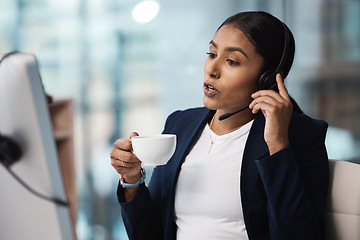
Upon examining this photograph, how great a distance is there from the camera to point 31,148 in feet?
1.90

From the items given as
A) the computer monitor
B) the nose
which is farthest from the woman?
the computer monitor

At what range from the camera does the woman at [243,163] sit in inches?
37.4

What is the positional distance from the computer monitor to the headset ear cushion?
2.04 ft

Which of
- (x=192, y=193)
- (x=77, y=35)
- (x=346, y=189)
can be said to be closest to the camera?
(x=346, y=189)

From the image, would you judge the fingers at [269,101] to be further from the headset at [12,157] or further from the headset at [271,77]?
the headset at [12,157]

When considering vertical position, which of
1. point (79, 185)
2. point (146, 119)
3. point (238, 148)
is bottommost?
point (79, 185)

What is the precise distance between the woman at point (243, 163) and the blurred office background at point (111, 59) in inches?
69.1

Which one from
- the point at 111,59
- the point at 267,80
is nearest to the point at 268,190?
the point at 267,80

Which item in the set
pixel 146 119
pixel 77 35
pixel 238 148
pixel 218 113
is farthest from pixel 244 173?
pixel 77 35

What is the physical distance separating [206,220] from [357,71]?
7.74 ft

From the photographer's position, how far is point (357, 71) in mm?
2969

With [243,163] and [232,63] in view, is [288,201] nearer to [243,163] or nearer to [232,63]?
[243,163]

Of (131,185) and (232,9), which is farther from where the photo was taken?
(232,9)

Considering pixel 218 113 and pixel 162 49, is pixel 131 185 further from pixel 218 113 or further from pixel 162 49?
pixel 162 49
